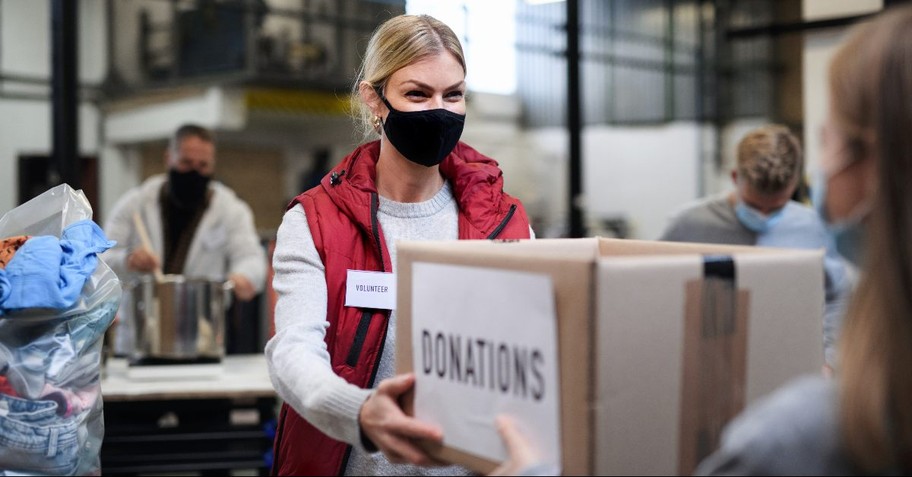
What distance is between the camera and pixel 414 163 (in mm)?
1612

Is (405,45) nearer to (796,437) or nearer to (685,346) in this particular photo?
(685,346)

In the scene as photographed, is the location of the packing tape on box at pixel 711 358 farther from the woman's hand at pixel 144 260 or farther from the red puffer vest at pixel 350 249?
the woman's hand at pixel 144 260

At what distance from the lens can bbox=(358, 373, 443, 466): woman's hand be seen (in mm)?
1087

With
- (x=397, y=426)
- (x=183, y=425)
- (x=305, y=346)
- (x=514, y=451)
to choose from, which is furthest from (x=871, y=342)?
(x=183, y=425)

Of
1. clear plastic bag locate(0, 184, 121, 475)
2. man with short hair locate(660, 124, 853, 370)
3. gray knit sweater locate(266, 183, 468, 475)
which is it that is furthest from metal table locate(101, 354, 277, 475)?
man with short hair locate(660, 124, 853, 370)

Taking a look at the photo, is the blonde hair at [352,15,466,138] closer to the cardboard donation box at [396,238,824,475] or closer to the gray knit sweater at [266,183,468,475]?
the gray knit sweater at [266,183,468,475]

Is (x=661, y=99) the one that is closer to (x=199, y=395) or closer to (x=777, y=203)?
(x=777, y=203)

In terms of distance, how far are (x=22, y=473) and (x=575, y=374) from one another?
97cm

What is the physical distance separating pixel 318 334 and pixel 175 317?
Answer: 1690mm

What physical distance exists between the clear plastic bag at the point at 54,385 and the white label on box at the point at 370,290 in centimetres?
41

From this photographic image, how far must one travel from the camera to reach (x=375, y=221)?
1516mm

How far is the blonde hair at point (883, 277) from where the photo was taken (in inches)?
31.3

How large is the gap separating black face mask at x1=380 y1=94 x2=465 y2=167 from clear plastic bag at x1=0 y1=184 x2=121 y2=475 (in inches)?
21.1

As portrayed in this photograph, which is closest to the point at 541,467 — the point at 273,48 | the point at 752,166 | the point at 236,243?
the point at 752,166
